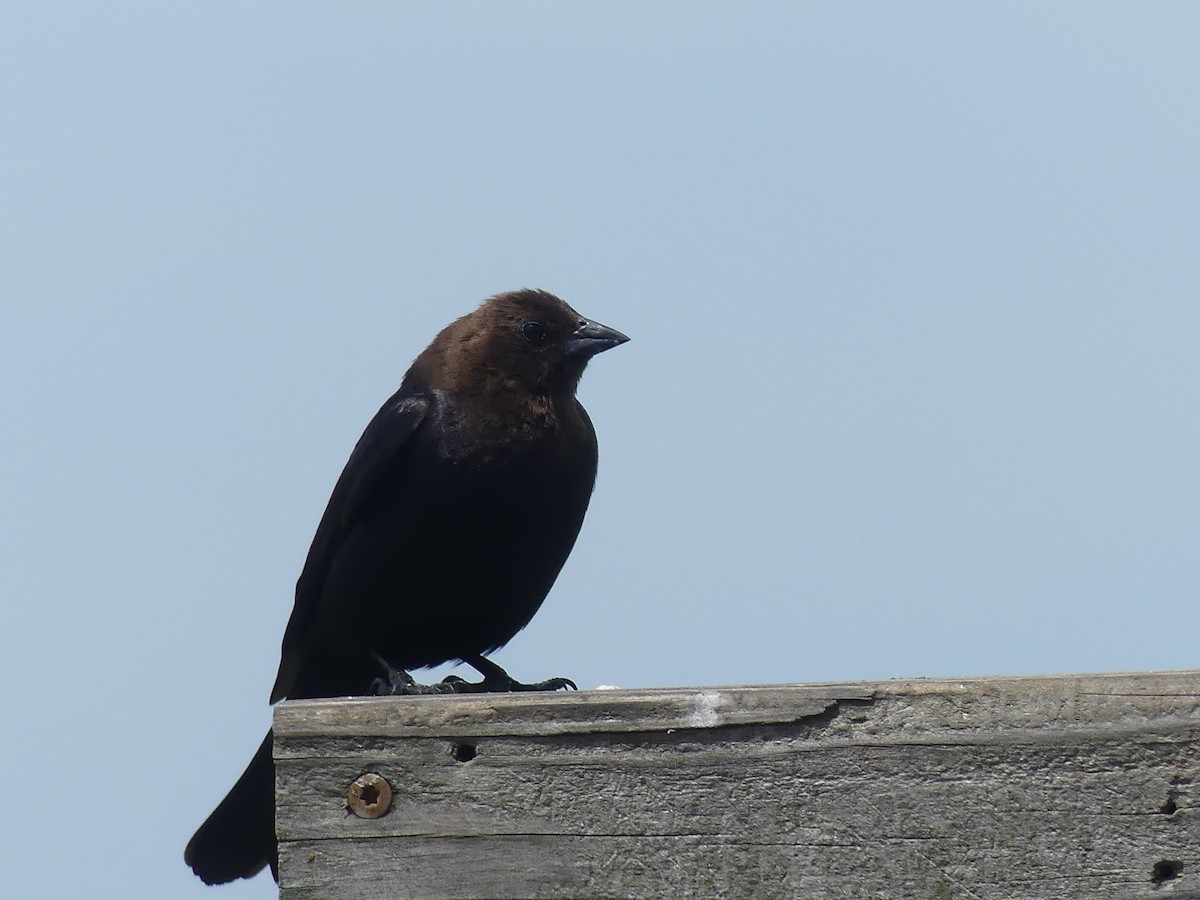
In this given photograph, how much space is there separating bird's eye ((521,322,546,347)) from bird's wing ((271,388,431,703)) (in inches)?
18.4

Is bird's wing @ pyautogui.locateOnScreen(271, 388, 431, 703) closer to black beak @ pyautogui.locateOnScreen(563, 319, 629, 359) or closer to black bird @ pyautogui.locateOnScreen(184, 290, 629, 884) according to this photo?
black bird @ pyautogui.locateOnScreen(184, 290, 629, 884)

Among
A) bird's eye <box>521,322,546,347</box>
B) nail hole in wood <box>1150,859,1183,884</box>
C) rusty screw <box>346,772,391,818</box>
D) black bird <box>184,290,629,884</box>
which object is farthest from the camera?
bird's eye <box>521,322,546,347</box>

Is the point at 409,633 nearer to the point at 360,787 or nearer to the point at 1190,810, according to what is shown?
the point at 360,787

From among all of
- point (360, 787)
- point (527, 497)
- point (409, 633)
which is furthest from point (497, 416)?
point (360, 787)

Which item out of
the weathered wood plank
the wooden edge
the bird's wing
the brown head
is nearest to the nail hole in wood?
the weathered wood plank

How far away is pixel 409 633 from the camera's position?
15.8 ft

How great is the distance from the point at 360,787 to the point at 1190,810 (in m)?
0.89

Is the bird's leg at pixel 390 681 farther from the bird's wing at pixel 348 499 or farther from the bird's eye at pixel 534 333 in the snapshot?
the bird's eye at pixel 534 333

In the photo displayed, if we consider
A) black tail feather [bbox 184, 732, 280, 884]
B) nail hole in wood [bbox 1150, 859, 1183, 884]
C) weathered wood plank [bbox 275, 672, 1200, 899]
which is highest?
weathered wood plank [bbox 275, 672, 1200, 899]

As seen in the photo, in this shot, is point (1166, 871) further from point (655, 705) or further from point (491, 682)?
point (491, 682)

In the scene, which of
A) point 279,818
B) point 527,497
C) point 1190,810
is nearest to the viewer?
point 1190,810

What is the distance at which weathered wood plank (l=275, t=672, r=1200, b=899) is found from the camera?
68.8 inches

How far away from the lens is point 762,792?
1.82 metres

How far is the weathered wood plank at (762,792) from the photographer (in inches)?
68.8
